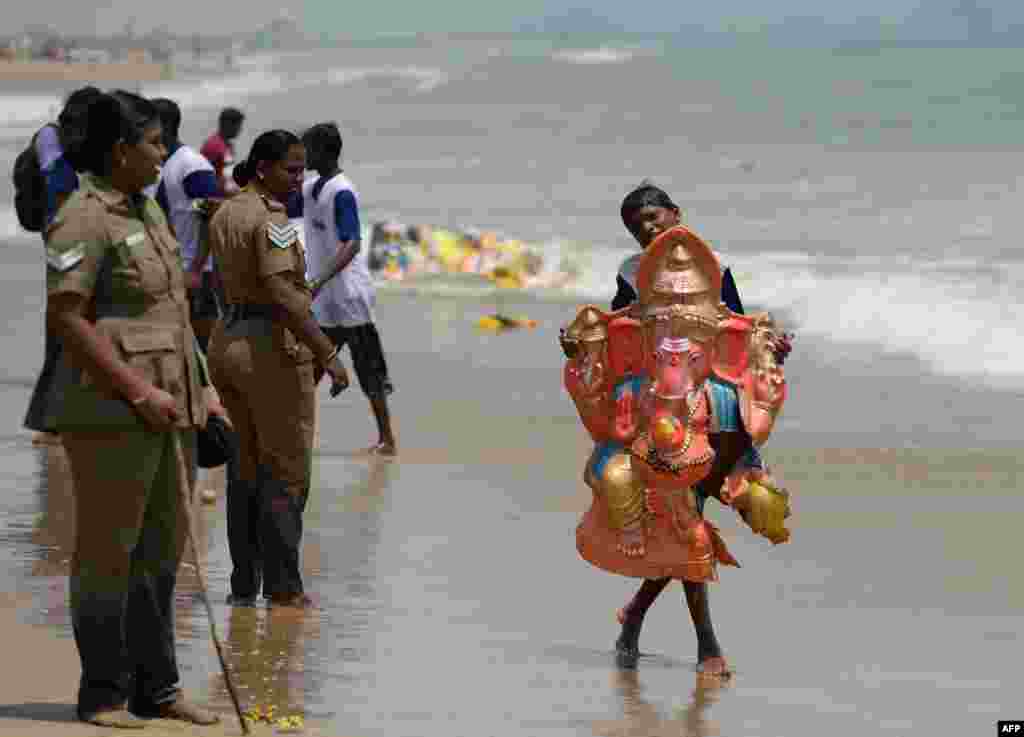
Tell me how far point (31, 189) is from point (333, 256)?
6.45 ft

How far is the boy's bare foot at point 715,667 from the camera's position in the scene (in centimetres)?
676

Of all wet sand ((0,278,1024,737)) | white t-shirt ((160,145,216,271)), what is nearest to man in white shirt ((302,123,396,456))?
wet sand ((0,278,1024,737))

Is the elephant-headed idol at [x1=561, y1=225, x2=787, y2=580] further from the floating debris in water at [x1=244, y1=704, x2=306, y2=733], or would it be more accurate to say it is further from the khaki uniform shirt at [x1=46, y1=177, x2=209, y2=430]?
the khaki uniform shirt at [x1=46, y1=177, x2=209, y2=430]

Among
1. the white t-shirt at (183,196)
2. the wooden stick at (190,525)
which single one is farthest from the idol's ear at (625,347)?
the white t-shirt at (183,196)

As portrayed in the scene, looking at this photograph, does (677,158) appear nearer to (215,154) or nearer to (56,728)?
(215,154)

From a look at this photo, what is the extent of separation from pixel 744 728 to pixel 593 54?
115 meters

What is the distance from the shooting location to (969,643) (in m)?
7.39

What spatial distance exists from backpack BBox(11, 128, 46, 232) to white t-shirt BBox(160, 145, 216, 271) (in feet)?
3.84

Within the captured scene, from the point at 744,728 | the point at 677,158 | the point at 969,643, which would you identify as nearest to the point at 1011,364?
the point at 969,643

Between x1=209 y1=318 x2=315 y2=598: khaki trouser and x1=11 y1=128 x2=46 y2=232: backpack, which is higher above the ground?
x1=11 y1=128 x2=46 y2=232: backpack

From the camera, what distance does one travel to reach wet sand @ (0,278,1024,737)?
6246 millimetres

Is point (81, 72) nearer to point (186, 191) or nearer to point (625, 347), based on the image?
point (186, 191)

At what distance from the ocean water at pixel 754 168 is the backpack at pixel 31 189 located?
7.88 metres

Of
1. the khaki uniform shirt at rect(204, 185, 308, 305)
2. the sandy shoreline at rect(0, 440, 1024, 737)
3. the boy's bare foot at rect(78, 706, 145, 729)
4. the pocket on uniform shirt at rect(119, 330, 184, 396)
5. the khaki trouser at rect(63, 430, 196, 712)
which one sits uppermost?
the khaki uniform shirt at rect(204, 185, 308, 305)
